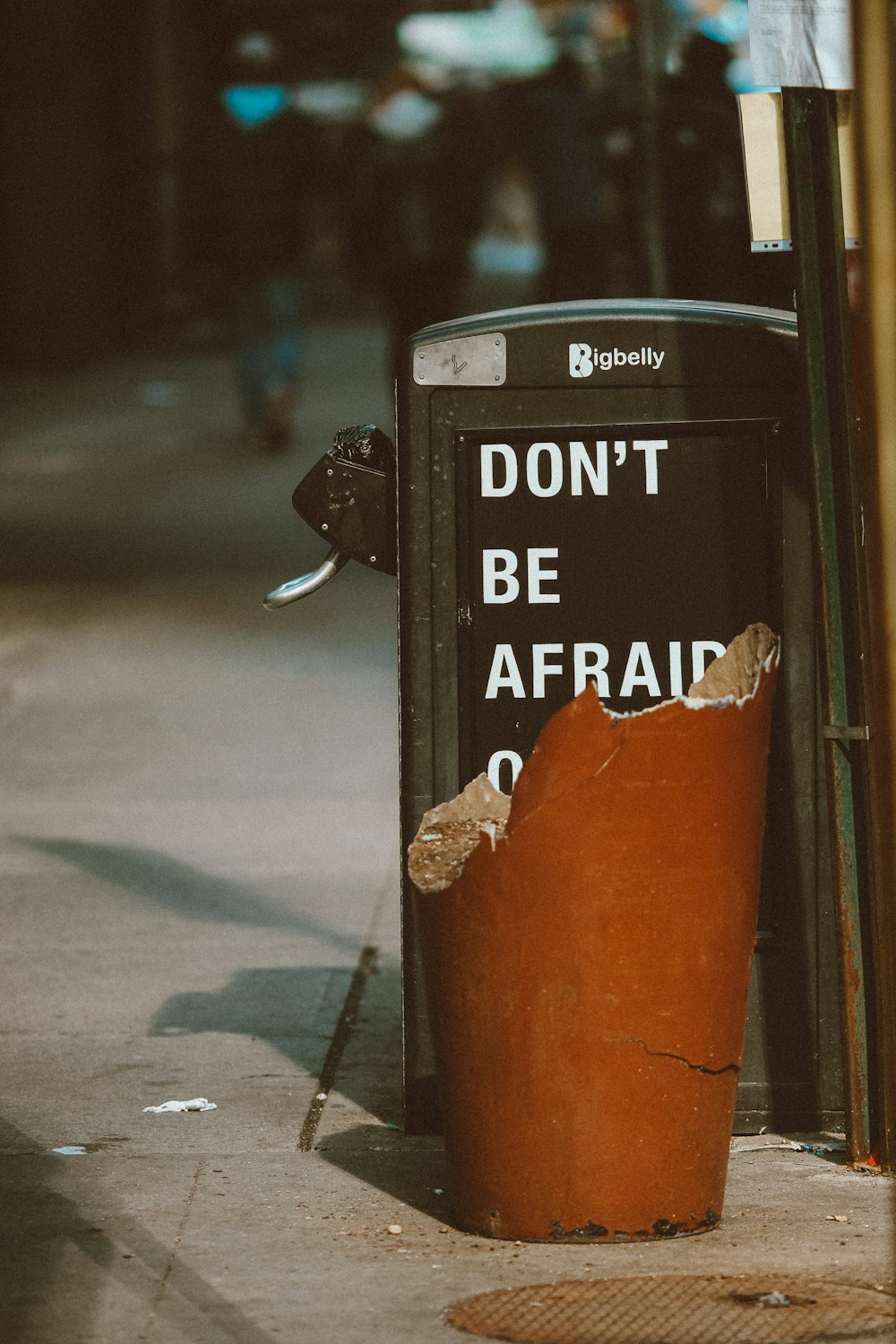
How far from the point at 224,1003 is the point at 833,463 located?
7.07 feet

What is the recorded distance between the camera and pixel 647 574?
4488mm

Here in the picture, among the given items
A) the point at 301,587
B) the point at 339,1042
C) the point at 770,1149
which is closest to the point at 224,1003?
the point at 339,1042

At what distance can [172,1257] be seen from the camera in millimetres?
4008

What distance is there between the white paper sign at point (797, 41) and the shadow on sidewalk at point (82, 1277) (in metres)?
2.29

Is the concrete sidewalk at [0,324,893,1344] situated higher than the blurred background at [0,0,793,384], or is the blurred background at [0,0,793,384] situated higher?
the blurred background at [0,0,793,384]

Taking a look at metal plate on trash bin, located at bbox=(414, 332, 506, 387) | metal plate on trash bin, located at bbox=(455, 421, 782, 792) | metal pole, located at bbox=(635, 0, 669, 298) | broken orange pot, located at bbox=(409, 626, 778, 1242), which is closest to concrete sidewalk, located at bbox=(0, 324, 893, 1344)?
broken orange pot, located at bbox=(409, 626, 778, 1242)

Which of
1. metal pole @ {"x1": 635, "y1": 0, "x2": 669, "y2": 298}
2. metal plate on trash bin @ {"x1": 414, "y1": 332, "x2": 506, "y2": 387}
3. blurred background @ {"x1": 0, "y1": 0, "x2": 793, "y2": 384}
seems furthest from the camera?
blurred background @ {"x1": 0, "y1": 0, "x2": 793, "y2": 384}

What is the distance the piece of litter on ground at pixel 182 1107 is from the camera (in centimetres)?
484

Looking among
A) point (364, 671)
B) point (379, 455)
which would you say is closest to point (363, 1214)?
point (379, 455)

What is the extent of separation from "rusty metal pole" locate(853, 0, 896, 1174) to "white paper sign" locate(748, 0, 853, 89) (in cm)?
126

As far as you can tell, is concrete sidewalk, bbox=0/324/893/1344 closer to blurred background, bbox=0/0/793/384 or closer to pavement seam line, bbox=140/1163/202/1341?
pavement seam line, bbox=140/1163/202/1341

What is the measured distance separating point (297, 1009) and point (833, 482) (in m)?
2.02

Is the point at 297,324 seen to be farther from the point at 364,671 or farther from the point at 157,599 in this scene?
the point at 364,671

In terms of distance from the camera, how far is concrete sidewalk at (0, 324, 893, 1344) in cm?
393
